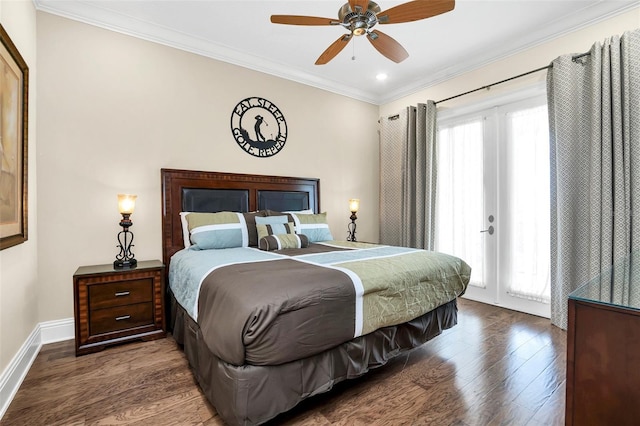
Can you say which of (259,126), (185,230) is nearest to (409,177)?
(259,126)

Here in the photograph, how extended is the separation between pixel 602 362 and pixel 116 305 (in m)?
2.99

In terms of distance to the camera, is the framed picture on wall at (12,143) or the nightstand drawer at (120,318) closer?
the framed picture on wall at (12,143)

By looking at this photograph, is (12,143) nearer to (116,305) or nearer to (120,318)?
(116,305)

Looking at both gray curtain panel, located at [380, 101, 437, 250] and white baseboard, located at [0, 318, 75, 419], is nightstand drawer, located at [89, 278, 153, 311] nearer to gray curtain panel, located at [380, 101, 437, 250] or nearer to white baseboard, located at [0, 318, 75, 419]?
white baseboard, located at [0, 318, 75, 419]

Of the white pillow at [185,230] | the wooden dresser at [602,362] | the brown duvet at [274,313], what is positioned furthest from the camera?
the white pillow at [185,230]

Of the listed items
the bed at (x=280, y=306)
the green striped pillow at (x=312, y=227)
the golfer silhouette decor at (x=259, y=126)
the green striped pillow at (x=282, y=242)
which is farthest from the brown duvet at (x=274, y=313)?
the golfer silhouette decor at (x=259, y=126)

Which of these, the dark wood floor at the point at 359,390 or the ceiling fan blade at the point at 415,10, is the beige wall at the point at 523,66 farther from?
the dark wood floor at the point at 359,390

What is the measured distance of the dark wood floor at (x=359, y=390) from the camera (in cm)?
165

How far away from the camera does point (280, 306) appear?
1438mm

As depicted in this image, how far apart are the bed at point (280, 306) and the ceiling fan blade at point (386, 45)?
1.65m

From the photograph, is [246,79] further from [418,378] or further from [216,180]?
[418,378]

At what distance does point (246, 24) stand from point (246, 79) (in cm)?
70

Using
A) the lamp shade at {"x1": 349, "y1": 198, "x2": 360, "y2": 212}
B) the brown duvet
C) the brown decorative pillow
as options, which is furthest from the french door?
the brown duvet

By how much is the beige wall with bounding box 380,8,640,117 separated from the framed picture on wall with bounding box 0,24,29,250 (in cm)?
415
